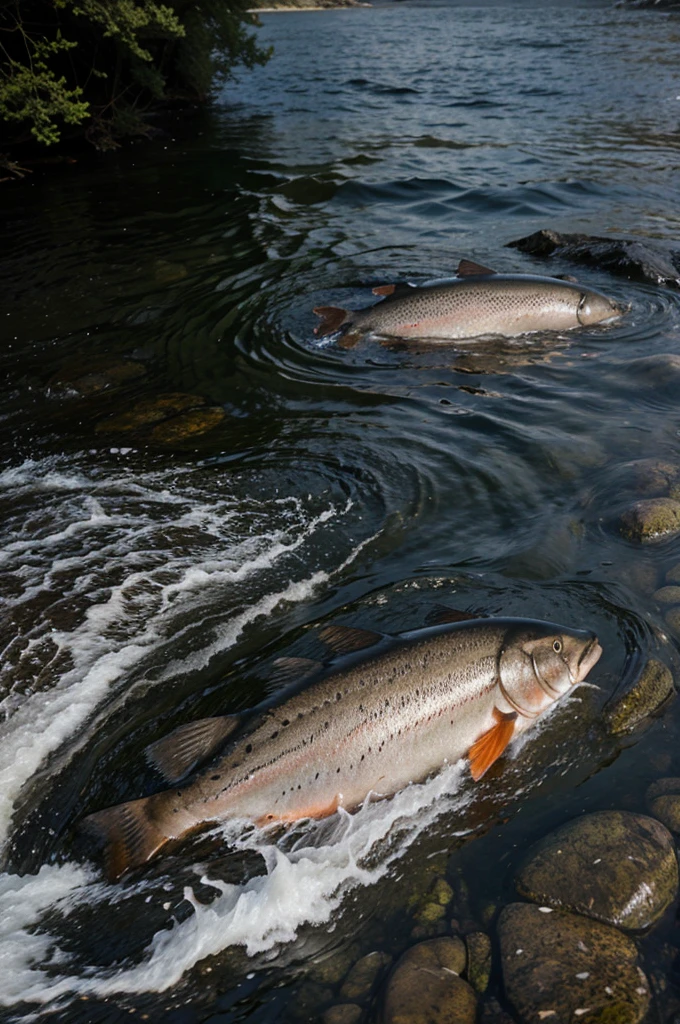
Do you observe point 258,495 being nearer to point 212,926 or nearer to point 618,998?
point 212,926

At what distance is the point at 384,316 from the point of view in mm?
9562

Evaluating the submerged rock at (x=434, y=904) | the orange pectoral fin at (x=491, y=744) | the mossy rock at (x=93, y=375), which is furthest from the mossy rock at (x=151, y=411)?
the submerged rock at (x=434, y=904)

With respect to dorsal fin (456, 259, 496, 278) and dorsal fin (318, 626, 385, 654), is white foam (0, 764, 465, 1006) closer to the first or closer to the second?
dorsal fin (318, 626, 385, 654)

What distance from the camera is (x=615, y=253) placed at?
11.7 m

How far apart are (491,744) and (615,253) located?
9.26 m

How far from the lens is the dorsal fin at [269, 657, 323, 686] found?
4.36 metres

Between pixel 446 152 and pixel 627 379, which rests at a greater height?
pixel 446 152

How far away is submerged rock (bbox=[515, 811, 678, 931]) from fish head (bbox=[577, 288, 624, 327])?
7.05 m

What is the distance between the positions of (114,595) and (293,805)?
2318mm

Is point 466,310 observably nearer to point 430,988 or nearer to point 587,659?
point 587,659

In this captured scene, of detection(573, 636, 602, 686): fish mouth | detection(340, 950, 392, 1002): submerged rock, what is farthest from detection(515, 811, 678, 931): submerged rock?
detection(573, 636, 602, 686): fish mouth

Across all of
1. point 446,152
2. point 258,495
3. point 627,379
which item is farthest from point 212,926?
point 446,152

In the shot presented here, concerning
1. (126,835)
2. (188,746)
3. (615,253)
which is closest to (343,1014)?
(126,835)

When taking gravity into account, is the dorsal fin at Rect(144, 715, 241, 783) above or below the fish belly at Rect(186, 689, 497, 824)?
above
